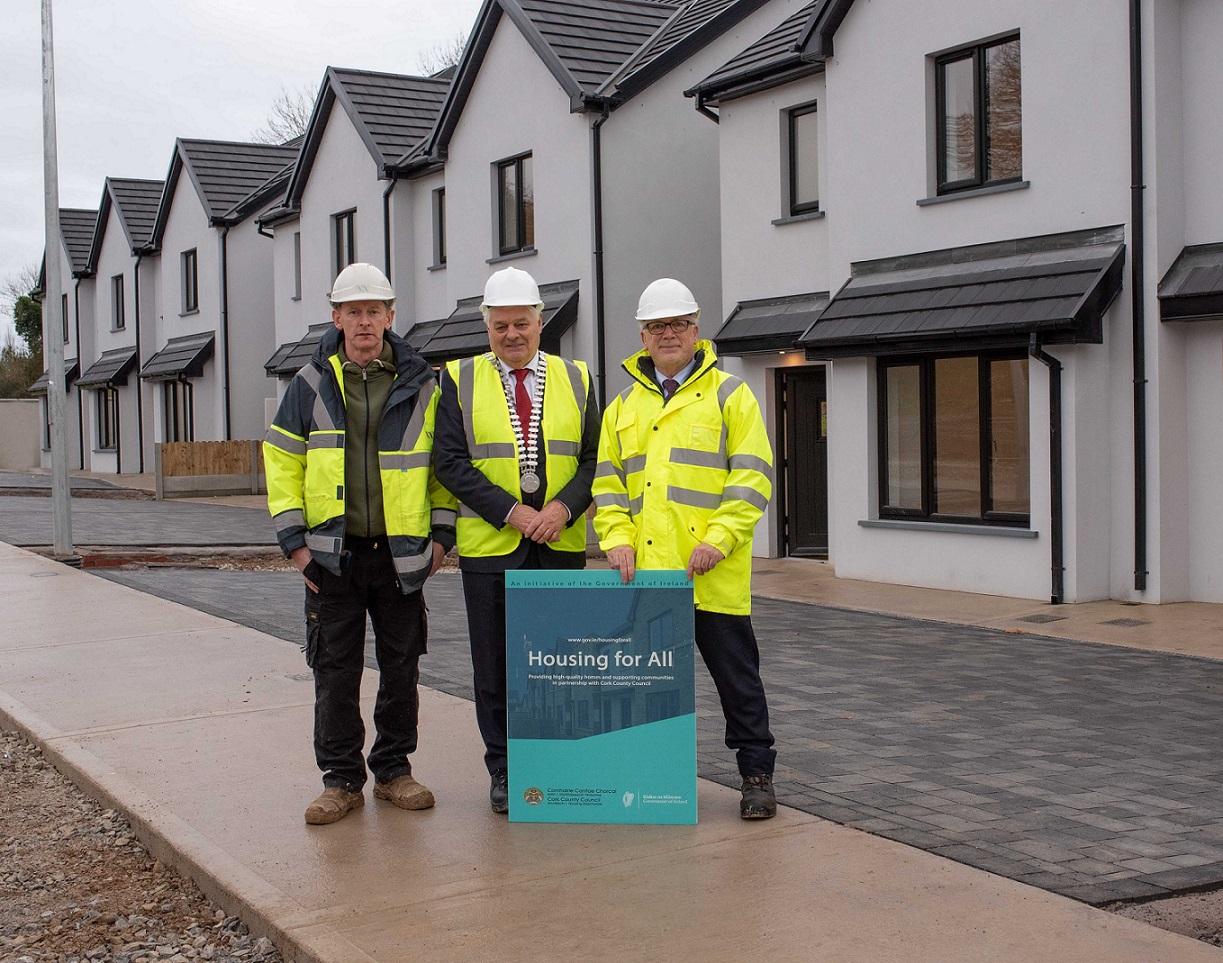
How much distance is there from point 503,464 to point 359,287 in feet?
3.03

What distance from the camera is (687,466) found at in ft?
18.9

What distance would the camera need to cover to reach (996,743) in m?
7.41

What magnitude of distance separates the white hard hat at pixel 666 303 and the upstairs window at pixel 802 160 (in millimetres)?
11576

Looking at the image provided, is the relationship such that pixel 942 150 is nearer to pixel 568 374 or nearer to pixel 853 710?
pixel 853 710

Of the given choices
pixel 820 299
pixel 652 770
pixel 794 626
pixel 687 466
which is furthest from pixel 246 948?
pixel 820 299

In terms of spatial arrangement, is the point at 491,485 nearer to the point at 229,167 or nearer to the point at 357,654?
the point at 357,654

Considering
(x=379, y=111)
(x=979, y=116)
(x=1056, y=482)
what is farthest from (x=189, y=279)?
(x=1056, y=482)

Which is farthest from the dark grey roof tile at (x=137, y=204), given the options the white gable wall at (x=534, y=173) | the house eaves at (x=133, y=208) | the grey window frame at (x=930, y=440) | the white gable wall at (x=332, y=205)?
the grey window frame at (x=930, y=440)

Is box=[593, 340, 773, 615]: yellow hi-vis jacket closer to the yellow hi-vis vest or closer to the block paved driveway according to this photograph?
the yellow hi-vis vest

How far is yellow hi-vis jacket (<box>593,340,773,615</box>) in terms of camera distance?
5.75 metres

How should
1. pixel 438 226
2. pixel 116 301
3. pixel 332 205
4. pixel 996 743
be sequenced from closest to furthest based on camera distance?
pixel 996 743
pixel 438 226
pixel 332 205
pixel 116 301

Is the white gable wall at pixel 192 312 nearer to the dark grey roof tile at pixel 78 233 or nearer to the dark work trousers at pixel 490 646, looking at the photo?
the dark grey roof tile at pixel 78 233

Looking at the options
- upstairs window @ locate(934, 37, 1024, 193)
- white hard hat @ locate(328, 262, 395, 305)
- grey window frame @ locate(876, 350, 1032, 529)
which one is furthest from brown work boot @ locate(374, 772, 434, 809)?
upstairs window @ locate(934, 37, 1024, 193)

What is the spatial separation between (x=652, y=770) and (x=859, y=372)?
33.4ft
